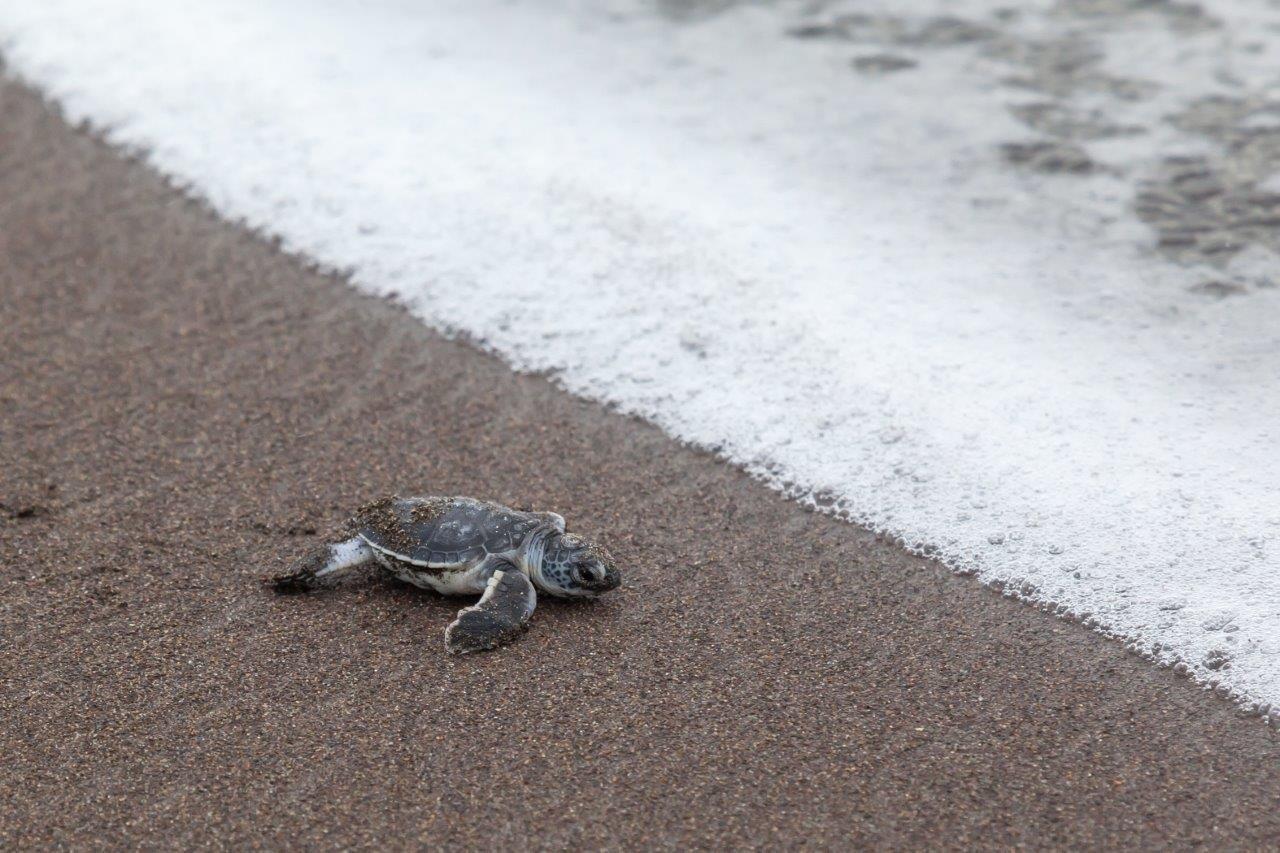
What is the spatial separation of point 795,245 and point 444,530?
2.71 metres

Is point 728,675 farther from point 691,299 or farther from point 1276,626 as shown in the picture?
point 691,299

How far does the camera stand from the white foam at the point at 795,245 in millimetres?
4301

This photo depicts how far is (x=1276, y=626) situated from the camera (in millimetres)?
3740

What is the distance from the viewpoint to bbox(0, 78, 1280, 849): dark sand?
126 inches

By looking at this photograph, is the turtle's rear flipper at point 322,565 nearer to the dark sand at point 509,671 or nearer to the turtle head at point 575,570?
the dark sand at point 509,671

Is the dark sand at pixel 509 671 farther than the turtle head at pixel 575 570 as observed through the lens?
No

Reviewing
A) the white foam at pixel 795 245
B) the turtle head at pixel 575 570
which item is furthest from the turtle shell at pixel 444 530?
the white foam at pixel 795 245

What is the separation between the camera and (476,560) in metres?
3.88

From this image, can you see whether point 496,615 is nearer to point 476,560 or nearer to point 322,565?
point 476,560

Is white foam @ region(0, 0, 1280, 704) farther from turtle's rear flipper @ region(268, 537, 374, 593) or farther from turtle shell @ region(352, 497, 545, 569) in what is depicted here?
turtle's rear flipper @ region(268, 537, 374, 593)

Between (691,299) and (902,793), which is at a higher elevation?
(691,299)

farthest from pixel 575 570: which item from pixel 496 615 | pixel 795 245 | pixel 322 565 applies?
pixel 795 245

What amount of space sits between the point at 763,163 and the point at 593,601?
3.50 meters

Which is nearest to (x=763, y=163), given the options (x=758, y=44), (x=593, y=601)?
(x=758, y=44)
